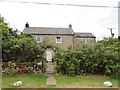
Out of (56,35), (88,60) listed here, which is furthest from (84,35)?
(88,60)

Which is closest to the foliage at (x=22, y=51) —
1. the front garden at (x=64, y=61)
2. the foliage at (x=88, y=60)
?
the front garden at (x=64, y=61)

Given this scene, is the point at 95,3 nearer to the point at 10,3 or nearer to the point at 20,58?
the point at 10,3

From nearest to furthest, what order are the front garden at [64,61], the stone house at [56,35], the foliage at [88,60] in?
the front garden at [64,61] → the foliage at [88,60] → the stone house at [56,35]

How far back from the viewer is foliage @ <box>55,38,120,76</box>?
45.2ft

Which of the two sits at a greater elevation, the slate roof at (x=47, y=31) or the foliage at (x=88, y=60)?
the slate roof at (x=47, y=31)

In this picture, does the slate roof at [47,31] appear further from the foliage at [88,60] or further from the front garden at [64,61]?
the foliage at [88,60]

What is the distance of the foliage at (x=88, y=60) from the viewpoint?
1377 centimetres

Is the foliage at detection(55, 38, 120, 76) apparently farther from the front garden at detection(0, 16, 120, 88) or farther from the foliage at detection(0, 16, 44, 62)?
the foliage at detection(0, 16, 44, 62)

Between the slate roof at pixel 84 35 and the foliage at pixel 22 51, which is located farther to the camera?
the slate roof at pixel 84 35

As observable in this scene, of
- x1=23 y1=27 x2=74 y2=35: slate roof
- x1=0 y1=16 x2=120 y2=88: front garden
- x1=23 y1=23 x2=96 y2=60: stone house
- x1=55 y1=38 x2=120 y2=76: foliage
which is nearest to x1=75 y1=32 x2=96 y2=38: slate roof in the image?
x1=23 y1=23 x2=96 y2=60: stone house

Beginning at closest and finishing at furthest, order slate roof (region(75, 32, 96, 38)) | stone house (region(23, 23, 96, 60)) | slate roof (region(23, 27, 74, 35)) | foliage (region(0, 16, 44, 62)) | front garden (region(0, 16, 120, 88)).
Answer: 1. front garden (region(0, 16, 120, 88))
2. foliage (region(0, 16, 44, 62))
3. stone house (region(23, 23, 96, 60))
4. slate roof (region(23, 27, 74, 35))
5. slate roof (region(75, 32, 96, 38))

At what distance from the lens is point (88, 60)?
45.9 feet

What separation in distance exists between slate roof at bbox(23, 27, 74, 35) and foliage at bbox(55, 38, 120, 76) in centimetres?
1914

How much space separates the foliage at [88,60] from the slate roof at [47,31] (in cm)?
1914
